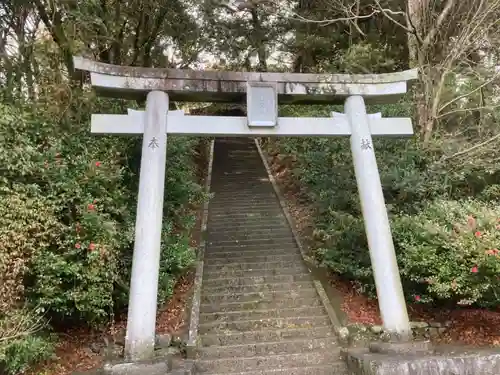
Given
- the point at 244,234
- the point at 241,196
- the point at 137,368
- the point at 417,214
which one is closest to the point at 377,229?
the point at 417,214

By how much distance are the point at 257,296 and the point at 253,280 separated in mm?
506

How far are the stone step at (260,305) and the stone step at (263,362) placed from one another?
1.27 m

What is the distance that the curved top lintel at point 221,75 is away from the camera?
19.6 feet

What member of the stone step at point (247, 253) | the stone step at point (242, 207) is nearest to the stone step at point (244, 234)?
the stone step at point (247, 253)

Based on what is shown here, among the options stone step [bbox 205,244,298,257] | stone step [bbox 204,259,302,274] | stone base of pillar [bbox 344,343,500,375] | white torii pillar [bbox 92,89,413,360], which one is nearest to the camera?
stone base of pillar [bbox 344,343,500,375]

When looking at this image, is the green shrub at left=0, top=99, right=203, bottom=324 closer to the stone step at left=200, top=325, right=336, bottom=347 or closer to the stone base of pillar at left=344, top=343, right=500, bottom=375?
the stone step at left=200, top=325, right=336, bottom=347

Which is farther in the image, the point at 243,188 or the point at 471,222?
the point at 243,188

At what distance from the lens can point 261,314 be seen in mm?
7031

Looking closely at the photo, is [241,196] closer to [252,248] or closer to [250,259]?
[252,248]

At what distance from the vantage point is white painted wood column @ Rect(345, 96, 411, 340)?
19.0ft

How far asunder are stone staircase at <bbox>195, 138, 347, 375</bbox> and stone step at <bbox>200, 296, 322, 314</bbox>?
A: 17mm

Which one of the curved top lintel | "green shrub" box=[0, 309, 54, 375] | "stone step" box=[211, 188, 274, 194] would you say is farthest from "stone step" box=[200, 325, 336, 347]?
"stone step" box=[211, 188, 274, 194]

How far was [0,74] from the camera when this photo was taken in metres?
7.07

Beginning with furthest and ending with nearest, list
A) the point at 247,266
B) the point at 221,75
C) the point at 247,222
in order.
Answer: the point at 247,222
the point at 247,266
the point at 221,75
